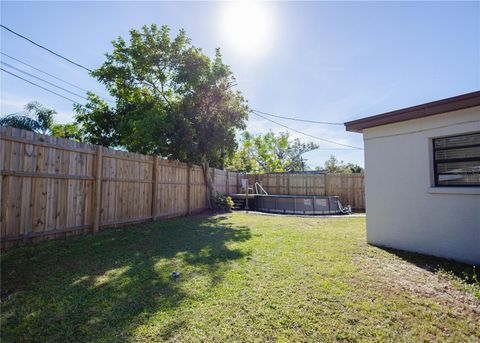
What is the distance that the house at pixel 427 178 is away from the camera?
3.99 meters

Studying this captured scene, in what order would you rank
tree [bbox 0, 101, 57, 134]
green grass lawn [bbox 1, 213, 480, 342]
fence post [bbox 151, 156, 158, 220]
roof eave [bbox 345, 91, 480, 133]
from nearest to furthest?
green grass lawn [bbox 1, 213, 480, 342], roof eave [bbox 345, 91, 480, 133], fence post [bbox 151, 156, 158, 220], tree [bbox 0, 101, 57, 134]

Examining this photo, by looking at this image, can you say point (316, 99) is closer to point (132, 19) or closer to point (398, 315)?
point (132, 19)

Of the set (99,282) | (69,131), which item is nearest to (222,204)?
(99,282)

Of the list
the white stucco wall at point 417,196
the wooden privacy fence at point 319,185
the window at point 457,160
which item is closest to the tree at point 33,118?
the wooden privacy fence at point 319,185

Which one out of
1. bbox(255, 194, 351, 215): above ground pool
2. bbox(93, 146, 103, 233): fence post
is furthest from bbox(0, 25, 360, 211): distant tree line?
bbox(255, 194, 351, 215): above ground pool

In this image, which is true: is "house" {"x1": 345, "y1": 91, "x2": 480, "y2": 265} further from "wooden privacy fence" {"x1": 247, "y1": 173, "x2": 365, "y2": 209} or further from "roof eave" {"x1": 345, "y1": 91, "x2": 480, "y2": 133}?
"wooden privacy fence" {"x1": 247, "y1": 173, "x2": 365, "y2": 209}

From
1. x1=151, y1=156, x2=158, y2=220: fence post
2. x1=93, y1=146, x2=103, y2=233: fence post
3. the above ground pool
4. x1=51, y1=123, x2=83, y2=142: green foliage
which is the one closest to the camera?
x1=93, y1=146, x2=103, y2=233: fence post

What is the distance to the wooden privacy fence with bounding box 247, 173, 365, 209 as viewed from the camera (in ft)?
44.3

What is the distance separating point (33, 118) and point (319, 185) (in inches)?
710

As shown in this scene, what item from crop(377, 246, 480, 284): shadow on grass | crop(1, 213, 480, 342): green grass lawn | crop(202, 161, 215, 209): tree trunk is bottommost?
crop(377, 246, 480, 284): shadow on grass

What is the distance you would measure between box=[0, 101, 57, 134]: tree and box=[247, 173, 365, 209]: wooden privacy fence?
13527 millimetres

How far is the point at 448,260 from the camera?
13.2 ft

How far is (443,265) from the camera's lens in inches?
148

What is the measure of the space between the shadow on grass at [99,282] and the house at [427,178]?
11.9 feet
